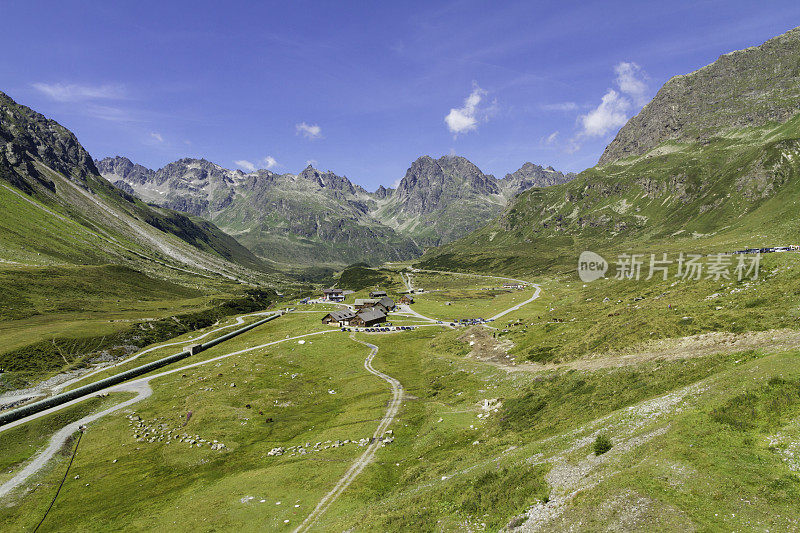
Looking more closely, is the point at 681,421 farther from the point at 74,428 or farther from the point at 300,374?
the point at 74,428

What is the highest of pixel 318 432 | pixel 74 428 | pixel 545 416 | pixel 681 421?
pixel 681 421

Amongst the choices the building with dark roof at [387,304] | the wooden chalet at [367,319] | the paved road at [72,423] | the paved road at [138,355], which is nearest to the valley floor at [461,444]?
the paved road at [72,423]

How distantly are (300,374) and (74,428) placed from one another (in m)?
43.6

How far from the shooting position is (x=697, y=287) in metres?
82.4

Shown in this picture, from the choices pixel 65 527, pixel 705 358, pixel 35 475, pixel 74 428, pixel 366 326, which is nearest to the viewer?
pixel 65 527

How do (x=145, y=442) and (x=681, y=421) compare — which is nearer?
(x=681, y=421)

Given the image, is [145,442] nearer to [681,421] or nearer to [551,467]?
[551,467]

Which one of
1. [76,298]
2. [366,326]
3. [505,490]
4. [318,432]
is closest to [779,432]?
[505,490]

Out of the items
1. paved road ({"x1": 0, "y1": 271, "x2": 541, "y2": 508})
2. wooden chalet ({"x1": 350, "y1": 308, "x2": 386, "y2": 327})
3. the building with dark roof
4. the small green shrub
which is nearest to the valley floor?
the small green shrub

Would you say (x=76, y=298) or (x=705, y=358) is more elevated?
(x=705, y=358)

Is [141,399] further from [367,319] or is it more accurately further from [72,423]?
[367,319]

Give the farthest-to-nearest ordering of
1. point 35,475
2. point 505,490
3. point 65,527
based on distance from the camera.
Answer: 1. point 35,475
2. point 65,527
3. point 505,490

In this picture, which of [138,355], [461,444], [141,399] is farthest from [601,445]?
[138,355]

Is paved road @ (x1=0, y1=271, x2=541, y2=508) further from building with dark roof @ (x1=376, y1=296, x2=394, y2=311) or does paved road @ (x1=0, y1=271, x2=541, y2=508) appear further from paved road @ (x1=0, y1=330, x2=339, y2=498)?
building with dark roof @ (x1=376, y1=296, x2=394, y2=311)
